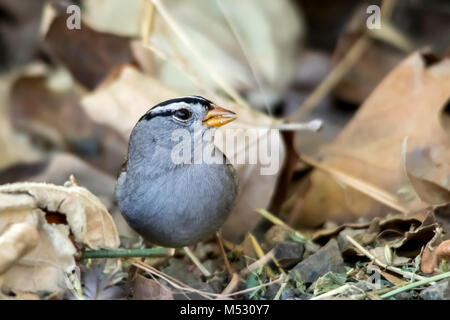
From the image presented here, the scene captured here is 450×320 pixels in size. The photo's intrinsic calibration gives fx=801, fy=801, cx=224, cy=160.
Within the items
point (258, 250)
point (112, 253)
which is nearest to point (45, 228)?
point (112, 253)

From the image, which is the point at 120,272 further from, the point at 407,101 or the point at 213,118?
the point at 407,101

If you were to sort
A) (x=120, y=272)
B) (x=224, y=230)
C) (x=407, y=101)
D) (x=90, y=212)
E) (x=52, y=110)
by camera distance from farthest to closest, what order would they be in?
(x=52, y=110) → (x=407, y=101) → (x=224, y=230) → (x=120, y=272) → (x=90, y=212)

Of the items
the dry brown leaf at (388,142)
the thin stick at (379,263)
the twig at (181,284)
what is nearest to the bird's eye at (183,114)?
the twig at (181,284)

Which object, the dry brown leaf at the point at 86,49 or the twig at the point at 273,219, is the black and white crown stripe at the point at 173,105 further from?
the dry brown leaf at the point at 86,49

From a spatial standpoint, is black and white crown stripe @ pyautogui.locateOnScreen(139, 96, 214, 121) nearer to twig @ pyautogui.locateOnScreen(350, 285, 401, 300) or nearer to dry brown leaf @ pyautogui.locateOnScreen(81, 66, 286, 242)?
dry brown leaf @ pyautogui.locateOnScreen(81, 66, 286, 242)

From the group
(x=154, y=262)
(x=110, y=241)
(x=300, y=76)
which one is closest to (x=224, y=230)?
(x=154, y=262)

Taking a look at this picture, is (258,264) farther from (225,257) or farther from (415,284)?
(415,284)
